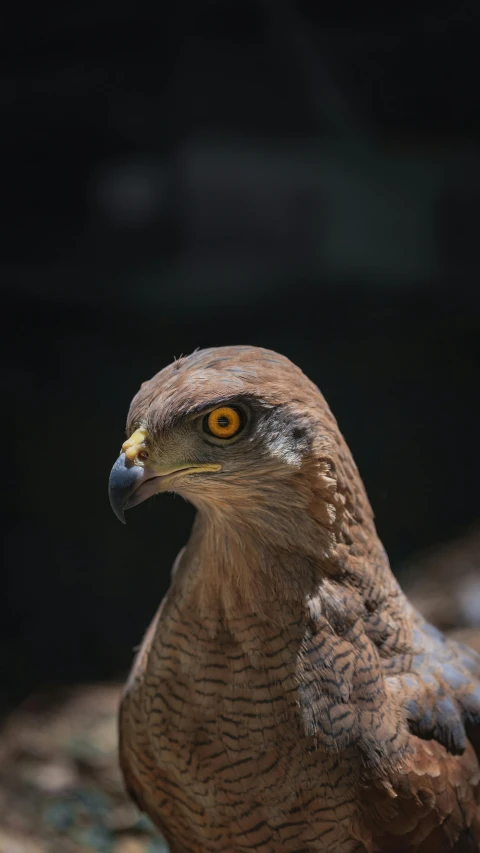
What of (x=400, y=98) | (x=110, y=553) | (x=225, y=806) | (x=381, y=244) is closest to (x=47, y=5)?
(x=400, y=98)

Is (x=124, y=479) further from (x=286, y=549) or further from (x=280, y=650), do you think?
(x=280, y=650)

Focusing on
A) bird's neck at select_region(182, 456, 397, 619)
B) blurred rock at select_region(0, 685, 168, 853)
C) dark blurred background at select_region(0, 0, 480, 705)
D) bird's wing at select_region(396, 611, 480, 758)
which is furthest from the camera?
dark blurred background at select_region(0, 0, 480, 705)

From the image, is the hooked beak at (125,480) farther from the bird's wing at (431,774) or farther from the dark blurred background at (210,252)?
the dark blurred background at (210,252)

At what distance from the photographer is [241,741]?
8.68 ft

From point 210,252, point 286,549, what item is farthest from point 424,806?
point 210,252

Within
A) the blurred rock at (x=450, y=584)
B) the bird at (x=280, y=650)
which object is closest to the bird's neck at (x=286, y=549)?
the bird at (x=280, y=650)

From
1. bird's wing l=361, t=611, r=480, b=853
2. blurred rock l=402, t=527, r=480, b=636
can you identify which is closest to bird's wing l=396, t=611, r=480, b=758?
bird's wing l=361, t=611, r=480, b=853

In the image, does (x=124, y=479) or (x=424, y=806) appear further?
(x=424, y=806)

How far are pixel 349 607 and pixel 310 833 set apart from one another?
0.70 m

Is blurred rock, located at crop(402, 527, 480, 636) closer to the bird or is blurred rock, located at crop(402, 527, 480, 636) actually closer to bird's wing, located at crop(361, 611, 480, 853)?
bird's wing, located at crop(361, 611, 480, 853)

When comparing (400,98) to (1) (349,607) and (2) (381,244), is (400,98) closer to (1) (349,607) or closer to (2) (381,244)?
(2) (381,244)

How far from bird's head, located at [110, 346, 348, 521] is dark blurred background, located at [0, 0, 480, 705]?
10.4 ft

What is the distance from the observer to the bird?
241 centimetres

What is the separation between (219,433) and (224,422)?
0.03 meters
